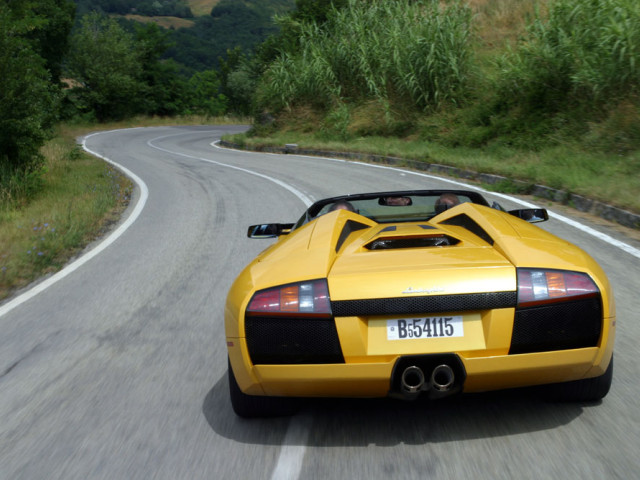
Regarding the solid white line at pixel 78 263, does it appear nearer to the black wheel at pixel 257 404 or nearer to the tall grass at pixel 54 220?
the tall grass at pixel 54 220

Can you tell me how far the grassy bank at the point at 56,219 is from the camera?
24.5ft

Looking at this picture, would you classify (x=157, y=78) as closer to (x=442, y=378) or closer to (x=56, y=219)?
(x=56, y=219)

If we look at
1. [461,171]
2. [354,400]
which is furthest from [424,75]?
[354,400]

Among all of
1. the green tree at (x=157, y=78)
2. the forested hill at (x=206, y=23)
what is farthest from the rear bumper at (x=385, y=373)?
the forested hill at (x=206, y=23)

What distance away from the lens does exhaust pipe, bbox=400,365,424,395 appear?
265 centimetres

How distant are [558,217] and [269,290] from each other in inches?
290

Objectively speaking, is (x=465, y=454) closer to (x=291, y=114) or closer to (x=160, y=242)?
(x=160, y=242)

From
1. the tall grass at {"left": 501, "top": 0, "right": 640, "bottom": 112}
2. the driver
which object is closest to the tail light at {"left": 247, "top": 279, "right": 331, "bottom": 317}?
the driver

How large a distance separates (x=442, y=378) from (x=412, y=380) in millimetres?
119

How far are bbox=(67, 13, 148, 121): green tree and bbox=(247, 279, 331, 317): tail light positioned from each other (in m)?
49.2

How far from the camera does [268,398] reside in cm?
308

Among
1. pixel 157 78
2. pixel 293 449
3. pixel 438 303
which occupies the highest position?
pixel 438 303

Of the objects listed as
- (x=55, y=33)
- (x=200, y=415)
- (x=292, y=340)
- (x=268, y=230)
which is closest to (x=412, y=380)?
(x=292, y=340)

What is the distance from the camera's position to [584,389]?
3043mm
